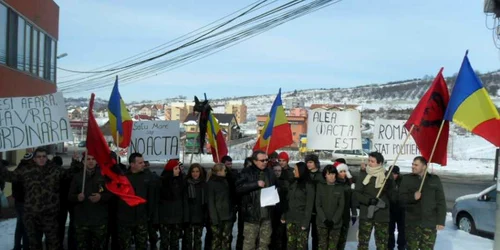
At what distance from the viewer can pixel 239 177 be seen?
7996 mm

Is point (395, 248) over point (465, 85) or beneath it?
beneath

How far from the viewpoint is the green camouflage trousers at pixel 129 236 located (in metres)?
7.88

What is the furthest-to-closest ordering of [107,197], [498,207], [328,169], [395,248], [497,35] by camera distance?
[497,35], [395,248], [328,169], [107,197], [498,207]

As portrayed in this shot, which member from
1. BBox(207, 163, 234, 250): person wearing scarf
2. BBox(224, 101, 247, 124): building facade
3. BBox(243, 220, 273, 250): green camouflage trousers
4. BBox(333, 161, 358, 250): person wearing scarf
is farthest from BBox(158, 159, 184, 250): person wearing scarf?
BBox(224, 101, 247, 124): building facade

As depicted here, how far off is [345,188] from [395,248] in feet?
8.33

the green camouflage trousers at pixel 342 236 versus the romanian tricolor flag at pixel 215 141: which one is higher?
the romanian tricolor flag at pixel 215 141

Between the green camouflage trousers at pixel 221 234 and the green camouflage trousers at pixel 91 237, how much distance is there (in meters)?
1.66

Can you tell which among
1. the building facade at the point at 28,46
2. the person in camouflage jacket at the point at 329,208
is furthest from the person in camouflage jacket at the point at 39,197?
the building facade at the point at 28,46

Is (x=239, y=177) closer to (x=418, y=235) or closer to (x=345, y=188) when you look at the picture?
(x=345, y=188)

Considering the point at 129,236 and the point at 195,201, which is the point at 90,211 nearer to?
the point at 129,236

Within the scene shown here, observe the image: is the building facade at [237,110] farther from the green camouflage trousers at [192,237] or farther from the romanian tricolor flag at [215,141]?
the green camouflage trousers at [192,237]

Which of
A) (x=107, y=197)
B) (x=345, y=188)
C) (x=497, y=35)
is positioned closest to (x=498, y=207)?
(x=345, y=188)

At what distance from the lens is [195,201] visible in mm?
8203

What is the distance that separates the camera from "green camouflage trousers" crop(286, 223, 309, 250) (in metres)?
7.98
